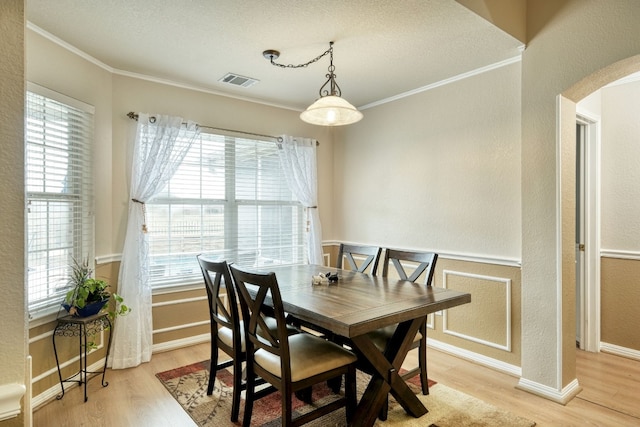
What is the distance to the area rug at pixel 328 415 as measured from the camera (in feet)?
7.34

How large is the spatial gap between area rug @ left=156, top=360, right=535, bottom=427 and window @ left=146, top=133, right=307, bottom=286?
1182mm

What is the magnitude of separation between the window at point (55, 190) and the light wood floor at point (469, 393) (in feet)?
2.45

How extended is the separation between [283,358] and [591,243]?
3.20m

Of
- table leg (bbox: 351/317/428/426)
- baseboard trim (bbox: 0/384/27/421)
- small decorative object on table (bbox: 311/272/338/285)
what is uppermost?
small decorative object on table (bbox: 311/272/338/285)

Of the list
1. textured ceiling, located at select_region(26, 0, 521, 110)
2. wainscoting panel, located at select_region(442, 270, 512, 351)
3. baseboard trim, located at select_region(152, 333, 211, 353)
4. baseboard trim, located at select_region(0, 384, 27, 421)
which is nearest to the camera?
baseboard trim, located at select_region(0, 384, 27, 421)

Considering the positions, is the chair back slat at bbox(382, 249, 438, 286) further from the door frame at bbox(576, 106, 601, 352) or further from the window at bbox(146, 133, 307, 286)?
the door frame at bbox(576, 106, 601, 352)

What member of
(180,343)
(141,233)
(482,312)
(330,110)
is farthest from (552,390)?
(141,233)

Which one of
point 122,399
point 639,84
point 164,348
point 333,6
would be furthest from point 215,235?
point 639,84

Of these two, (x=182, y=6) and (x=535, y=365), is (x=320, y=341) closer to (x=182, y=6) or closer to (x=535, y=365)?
(x=535, y=365)

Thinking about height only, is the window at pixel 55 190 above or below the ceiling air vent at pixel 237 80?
below

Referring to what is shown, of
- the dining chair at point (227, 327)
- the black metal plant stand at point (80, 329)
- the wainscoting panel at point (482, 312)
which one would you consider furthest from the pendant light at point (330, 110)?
the black metal plant stand at point (80, 329)

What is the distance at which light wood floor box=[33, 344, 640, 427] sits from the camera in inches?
90.0

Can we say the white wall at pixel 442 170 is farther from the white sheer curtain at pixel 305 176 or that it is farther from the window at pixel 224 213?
the window at pixel 224 213

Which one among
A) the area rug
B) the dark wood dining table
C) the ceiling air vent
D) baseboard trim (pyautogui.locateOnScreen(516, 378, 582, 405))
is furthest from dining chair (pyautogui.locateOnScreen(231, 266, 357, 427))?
the ceiling air vent
